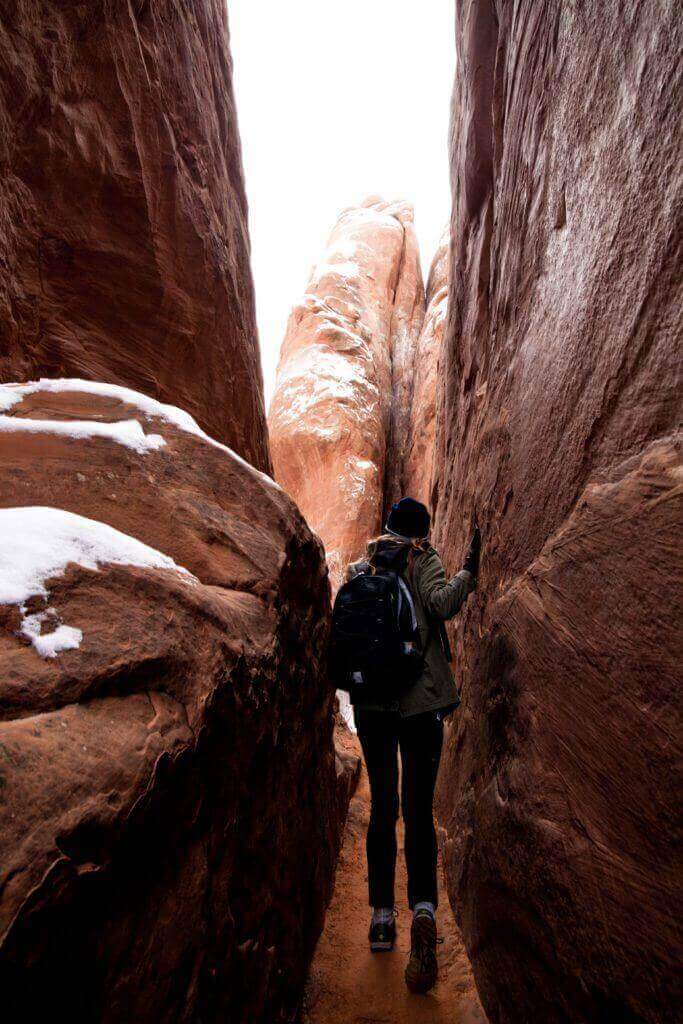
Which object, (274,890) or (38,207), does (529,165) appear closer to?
(38,207)

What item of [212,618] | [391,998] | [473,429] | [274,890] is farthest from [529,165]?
[391,998]

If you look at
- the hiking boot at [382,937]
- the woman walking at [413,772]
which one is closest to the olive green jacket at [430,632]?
the woman walking at [413,772]

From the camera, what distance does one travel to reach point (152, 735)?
1.51 m

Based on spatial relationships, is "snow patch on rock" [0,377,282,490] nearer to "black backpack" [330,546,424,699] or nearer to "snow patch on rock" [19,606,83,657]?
"black backpack" [330,546,424,699]

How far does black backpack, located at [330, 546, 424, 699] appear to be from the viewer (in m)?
2.84

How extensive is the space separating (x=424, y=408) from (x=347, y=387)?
2366 millimetres

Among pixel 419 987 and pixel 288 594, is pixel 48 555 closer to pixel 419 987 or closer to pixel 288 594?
pixel 288 594

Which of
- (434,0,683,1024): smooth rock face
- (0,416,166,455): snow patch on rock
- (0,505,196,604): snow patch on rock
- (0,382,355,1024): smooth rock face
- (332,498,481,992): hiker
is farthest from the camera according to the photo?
(332,498,481,992): hiker

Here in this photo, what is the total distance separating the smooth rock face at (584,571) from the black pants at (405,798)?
12.6 inches

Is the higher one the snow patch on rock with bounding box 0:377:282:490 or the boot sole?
the snow patch on rock with bounding box 0:377:282:490

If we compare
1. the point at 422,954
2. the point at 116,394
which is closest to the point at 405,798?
the point at 422,954

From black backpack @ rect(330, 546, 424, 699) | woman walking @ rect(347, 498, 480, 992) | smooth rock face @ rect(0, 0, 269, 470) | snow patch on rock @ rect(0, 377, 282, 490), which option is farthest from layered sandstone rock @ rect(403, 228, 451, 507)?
snow patch on rock @ rect(0, 377, 282, 490)

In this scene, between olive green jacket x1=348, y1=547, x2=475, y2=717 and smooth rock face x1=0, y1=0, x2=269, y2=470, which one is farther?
smooth rock face x1=0, y1=0, x2=269, y2=470

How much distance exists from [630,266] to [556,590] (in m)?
1.43
